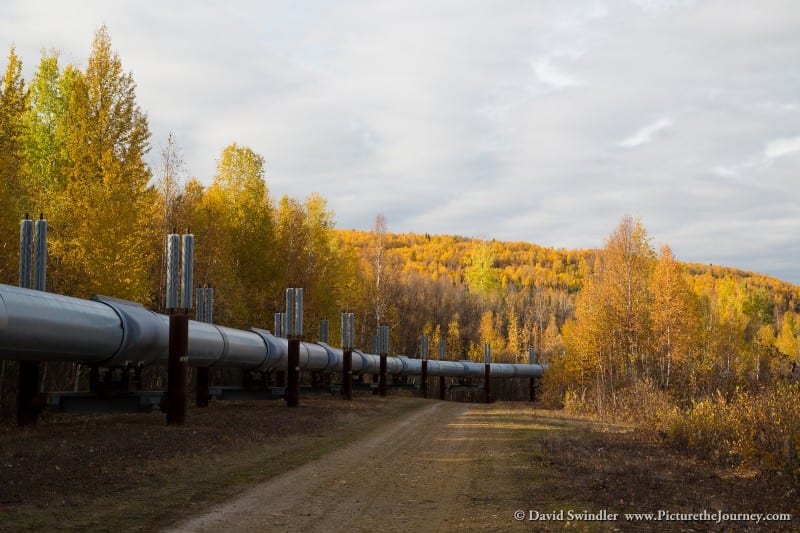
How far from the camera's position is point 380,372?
52.0 m

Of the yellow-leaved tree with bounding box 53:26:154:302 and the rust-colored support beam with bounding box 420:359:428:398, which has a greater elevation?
the yellow-leaved tree with bounding box 53:26:154:302

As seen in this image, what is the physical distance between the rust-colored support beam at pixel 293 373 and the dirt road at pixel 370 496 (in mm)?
14481

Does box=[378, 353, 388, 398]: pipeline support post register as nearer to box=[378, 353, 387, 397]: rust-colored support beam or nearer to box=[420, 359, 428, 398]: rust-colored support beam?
box=[378, 353, 387, 397]: rust-colored support beam

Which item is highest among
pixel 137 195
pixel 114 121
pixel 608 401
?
pixel 114 121

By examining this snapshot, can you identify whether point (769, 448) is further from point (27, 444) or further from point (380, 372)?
point (380, 372)

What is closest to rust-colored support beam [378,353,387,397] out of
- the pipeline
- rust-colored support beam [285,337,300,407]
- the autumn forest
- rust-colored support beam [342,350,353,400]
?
the autumn forest

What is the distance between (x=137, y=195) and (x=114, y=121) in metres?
3.57

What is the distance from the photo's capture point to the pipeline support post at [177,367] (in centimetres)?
2027

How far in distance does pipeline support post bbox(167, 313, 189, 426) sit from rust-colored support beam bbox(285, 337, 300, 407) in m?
11.5

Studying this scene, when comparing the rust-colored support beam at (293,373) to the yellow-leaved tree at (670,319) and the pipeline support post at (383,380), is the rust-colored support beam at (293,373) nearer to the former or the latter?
the yellow-leaved tree at (670,319)

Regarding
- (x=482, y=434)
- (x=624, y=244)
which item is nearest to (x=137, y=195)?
(x=482, y=434)

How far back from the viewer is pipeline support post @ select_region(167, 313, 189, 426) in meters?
20.3

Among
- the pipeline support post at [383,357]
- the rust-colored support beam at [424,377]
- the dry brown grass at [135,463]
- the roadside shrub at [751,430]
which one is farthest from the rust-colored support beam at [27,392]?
the rust-colored support beam at [424,377]

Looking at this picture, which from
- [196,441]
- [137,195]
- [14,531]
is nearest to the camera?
[14,531]
